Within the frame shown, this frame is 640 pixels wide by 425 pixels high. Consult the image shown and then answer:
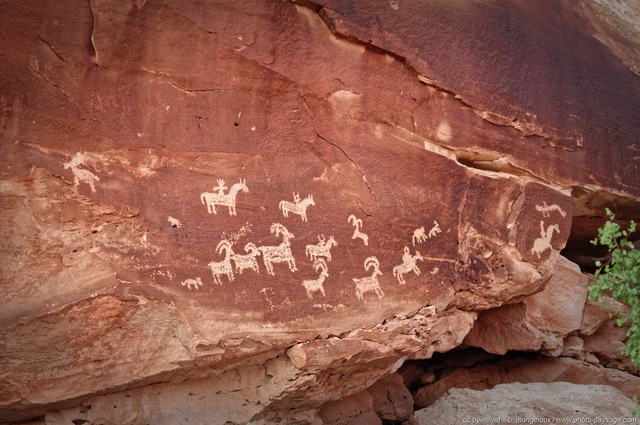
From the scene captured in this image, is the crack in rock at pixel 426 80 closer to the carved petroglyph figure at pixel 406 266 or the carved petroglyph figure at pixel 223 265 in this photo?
the carved petroglyph figure at pixel 406 266

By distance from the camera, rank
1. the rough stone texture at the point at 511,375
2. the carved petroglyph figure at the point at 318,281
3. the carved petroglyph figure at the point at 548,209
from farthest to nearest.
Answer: the rough stone texture at the point at 511,375 < the carved petroglyph figure at the point at 548,209 < the carved petroglyph figure at the point at 318,281

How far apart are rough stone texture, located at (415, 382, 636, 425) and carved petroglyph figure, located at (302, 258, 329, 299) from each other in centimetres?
178

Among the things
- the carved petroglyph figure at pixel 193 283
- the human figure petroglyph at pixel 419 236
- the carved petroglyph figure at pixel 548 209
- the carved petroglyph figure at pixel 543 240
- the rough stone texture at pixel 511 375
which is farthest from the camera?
the rough stone texture at pixel 511 375

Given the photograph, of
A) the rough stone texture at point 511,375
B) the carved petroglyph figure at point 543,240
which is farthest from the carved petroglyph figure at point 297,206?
the rough stone texture at point 511,375

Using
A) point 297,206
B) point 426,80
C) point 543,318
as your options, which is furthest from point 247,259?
point 543,318

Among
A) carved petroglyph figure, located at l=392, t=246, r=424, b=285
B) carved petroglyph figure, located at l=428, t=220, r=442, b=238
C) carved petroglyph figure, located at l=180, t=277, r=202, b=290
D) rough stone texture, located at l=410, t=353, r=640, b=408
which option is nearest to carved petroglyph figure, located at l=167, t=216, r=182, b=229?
carved petroglyph figure, located at l=180, t=277, r=202, b=290

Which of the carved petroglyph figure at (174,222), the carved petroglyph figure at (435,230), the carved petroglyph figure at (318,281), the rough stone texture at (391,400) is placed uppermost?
the carved petroglyph figure at (435,230)

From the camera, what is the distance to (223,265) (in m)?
4.75

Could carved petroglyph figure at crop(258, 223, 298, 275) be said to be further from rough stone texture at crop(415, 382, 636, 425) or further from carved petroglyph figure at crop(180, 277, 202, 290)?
rough stone texture at crop(415, 382, 636, 425)

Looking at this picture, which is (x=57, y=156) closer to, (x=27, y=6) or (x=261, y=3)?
(x=27, y=6)

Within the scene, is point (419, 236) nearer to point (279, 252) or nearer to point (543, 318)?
point (279, 252)

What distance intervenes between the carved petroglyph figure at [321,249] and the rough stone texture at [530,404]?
6.30 feet

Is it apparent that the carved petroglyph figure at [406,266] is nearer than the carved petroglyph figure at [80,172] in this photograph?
No

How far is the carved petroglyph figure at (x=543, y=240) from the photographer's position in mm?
5770
